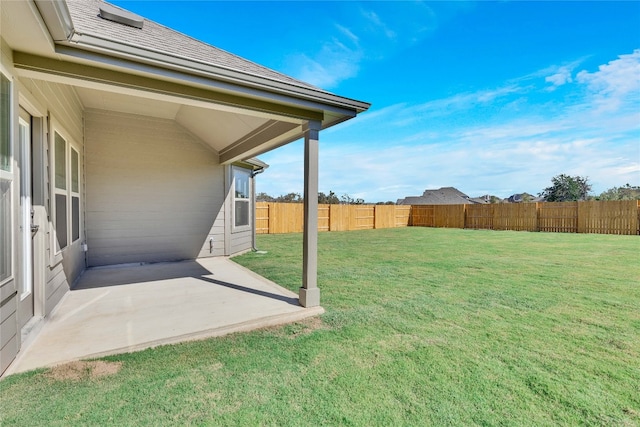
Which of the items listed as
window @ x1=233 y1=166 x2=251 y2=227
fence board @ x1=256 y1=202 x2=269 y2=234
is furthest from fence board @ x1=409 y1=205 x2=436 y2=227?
window @ x1=233 y1=166 x2=251 y2=227

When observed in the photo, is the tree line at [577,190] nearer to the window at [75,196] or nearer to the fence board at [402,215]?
the fence board at [402,215]

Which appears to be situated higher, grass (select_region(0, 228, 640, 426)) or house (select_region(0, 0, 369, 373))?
house (select_region(0, 0, 369, 373))

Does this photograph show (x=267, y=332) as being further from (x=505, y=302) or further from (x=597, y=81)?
(x=597, y=81)

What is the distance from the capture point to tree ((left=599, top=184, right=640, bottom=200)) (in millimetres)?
32894

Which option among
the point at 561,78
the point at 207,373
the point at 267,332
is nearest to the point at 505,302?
the point at 267,332

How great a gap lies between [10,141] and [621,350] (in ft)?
18.5

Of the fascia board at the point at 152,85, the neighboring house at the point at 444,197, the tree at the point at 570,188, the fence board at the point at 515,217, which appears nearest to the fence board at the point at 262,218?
the fascia board at the point at 152,85

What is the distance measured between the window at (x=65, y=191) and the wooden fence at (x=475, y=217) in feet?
30.7

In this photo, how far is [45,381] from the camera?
6.99 ft

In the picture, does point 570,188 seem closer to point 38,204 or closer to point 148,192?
point 148,192

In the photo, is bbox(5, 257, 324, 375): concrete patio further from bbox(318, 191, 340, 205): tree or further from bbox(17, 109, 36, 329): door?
bbox(318, 191, 340, 205): tree

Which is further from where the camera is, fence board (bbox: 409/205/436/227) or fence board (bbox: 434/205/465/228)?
fence board (bbox: 409/205/436/227)

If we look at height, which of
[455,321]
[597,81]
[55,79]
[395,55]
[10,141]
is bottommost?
[455,321]

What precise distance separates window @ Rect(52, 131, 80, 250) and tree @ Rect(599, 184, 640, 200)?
1806 inches
